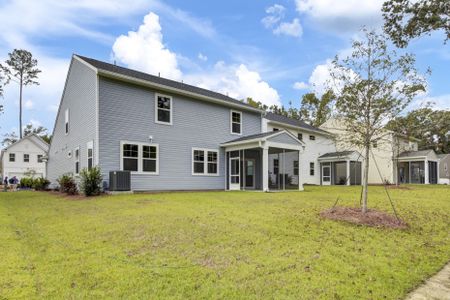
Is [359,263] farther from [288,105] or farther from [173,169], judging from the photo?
[288,105]

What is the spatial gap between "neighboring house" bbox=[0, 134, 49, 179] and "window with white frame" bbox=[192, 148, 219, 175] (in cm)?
3277

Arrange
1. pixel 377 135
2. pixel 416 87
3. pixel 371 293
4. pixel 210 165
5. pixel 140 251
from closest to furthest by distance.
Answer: pixel 371 293, pixel 140 251, pixel 416 87, pixel 377 135, pixel 210 165

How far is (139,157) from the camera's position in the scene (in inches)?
600

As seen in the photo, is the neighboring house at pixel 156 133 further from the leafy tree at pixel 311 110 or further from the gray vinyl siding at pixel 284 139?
the leafy tree at pixel 311 110

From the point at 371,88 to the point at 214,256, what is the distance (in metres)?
6.20

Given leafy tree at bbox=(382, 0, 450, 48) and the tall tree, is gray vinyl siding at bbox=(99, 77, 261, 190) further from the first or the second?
the tall tree

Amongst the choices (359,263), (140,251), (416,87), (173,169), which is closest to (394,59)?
(416,87)

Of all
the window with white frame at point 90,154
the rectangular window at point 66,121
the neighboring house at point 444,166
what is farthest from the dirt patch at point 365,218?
the neighboring house at point 444,166

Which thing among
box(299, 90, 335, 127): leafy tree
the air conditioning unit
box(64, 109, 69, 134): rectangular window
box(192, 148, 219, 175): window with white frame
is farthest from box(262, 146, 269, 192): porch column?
box(299, 90, 335, 127): leafy tree

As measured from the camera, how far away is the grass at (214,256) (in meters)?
3.51

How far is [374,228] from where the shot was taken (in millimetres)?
6863

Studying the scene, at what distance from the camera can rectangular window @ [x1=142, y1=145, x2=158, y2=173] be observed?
15398 mm

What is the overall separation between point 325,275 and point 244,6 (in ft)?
48.7

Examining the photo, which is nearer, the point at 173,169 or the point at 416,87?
the point at 416,87
